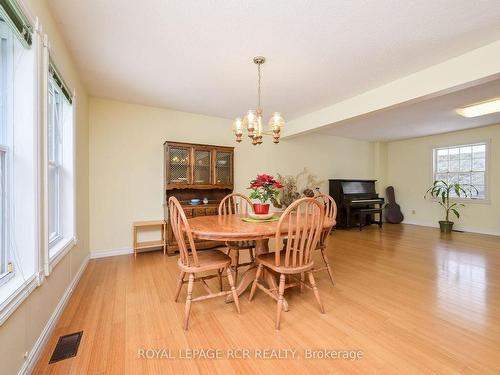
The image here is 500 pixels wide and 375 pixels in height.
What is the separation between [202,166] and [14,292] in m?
2.83

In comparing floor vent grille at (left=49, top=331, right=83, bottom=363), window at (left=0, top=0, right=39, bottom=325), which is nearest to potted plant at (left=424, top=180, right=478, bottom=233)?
floor vent grille at (left=49, top=331, right=83, bottom=363)

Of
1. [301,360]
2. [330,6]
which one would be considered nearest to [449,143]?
[330,6]

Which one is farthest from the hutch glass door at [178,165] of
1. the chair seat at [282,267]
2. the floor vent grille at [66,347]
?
the floor vent grille at [66,347]

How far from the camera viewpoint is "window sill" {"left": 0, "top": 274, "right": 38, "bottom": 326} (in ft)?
3.51

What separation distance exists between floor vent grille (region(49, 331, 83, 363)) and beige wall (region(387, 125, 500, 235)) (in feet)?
23.7

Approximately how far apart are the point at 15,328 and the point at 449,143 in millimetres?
7669

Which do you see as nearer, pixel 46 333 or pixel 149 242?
pixel 46 333

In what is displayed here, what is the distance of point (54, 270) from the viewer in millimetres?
1801

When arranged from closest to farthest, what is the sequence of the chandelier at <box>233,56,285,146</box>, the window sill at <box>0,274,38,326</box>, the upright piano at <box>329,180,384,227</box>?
1. the window sill at <box>0,274,38,326</box>
2. the chandelier at <box>233,56,285,146</box>
3. the upright piano at <box>329,180,384,227</box>

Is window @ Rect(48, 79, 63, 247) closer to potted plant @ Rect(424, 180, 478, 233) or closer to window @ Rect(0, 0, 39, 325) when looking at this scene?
window @ Rect(0, 0, 39, 325)

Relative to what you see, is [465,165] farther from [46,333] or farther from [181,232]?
[46,333]

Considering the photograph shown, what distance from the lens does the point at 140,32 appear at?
196cm

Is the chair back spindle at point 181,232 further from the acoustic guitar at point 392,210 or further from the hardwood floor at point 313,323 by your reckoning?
the acoustic guitar at point 392,210

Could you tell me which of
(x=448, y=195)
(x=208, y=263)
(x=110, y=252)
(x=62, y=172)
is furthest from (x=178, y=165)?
(x=448, y=195)
